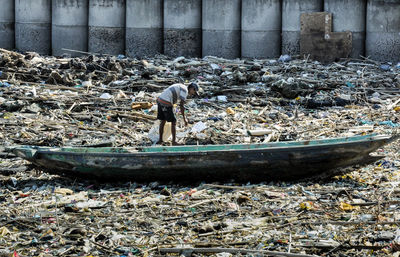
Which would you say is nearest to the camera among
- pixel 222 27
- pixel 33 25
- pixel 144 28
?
pixel 222 27

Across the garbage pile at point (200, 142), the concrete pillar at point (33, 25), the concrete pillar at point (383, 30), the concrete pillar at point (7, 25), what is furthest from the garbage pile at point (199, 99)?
the concrete pillar at point (7, 25)

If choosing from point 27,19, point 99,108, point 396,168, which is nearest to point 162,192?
point 396,168

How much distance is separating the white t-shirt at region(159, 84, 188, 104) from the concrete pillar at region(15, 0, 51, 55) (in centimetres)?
1013

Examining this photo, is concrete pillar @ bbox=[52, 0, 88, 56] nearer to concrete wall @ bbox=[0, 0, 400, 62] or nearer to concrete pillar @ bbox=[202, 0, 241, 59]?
concrete wall @ bbox=[0, 0, 400, 62]

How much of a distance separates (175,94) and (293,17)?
8.07 m

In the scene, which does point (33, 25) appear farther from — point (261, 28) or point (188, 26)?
point (261, 28)

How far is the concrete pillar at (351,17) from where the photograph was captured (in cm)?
1770

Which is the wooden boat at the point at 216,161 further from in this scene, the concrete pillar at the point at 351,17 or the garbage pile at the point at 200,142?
the concrete pillar at the point at 351,17

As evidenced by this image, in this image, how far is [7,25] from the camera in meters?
20.5

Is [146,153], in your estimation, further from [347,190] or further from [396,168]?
[396,168]

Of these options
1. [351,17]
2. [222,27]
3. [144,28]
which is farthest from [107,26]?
[351,17]

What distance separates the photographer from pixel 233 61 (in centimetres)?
1814

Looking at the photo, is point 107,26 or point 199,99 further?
point 107,26

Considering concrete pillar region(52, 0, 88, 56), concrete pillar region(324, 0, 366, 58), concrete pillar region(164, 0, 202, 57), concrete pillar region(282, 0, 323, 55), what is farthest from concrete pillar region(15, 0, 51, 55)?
concrete pillar region(324, 0, 366, 58)
